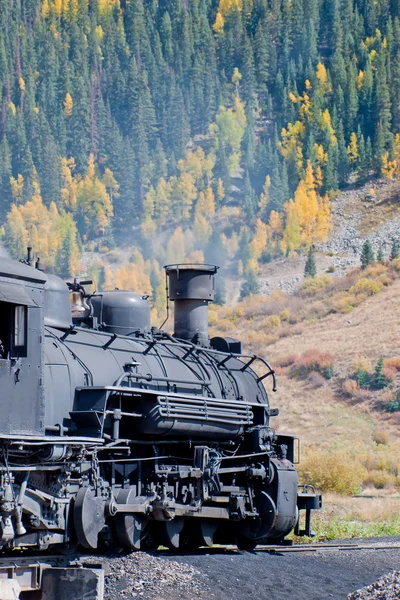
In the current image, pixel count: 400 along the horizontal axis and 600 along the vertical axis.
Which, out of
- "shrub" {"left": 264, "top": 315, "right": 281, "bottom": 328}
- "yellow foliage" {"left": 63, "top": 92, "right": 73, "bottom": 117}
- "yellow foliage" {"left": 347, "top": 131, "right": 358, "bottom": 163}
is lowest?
"shrub" {"left": 264, "top": 315, "right": 281, "bottom": 328}

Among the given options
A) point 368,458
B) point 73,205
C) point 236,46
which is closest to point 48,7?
point 236,46

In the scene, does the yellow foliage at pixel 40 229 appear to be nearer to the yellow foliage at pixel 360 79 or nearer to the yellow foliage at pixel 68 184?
the yellow foliage at pixel 68 184

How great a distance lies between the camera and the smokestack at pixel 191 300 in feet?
66.6

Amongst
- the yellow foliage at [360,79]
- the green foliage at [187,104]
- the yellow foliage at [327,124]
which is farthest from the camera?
the yellow foliage at [360,79]

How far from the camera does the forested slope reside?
4424 inches

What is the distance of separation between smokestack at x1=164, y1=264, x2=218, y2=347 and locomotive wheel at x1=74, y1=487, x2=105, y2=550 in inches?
257

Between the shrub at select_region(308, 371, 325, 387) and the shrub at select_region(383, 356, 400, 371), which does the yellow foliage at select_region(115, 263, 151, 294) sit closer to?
the shrub at select_region(308, 371, 325, 387)

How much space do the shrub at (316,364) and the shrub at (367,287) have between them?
14024 mm

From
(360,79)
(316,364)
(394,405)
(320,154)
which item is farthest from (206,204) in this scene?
(394,405)

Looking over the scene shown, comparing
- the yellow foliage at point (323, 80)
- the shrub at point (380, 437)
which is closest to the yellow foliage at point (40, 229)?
the yellow foliage at point (323, 80)

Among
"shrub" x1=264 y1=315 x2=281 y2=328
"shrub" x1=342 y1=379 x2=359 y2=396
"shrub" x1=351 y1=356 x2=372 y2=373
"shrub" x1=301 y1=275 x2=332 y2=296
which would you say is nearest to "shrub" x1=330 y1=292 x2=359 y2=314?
"shrub" x1=264 y1=315 x2=281 y2=328

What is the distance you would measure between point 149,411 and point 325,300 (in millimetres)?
64924

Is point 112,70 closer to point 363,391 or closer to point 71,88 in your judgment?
point 71,88

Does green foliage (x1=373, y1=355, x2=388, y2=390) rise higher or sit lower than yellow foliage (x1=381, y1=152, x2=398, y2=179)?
lower
